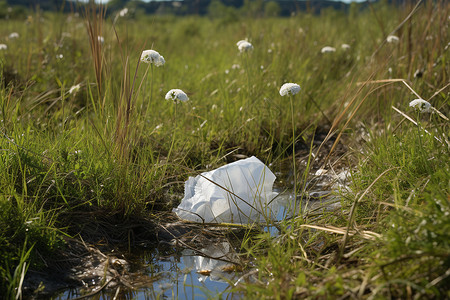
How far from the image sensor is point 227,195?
2.28 m

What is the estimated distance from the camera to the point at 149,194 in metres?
2.29

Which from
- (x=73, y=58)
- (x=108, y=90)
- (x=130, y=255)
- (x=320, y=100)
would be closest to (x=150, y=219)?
(x=130, y=255)

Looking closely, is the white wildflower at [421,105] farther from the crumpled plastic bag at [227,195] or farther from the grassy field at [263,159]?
the crumpled plastic bag at [227,195]

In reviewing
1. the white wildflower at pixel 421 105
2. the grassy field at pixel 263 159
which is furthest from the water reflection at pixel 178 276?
the white wildflower at pixel 421 105

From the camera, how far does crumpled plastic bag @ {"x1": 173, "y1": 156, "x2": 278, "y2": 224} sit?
2.30 metres

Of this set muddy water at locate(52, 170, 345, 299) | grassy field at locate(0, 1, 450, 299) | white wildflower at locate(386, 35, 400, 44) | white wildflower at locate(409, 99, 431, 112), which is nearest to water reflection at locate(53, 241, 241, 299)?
muddy water at locate(52, 170, 345, 299)

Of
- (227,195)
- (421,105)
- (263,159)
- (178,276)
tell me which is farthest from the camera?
(263,159)

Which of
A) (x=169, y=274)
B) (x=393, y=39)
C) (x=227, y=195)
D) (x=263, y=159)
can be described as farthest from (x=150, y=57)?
(x=393, y=39)

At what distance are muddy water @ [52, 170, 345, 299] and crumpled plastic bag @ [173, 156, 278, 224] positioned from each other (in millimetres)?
173

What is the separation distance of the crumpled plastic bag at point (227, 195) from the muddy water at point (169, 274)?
0.57 ft

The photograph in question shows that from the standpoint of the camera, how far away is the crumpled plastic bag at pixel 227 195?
2297mm

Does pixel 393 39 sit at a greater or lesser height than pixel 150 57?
lesser

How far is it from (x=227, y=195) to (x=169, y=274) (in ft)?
1.82

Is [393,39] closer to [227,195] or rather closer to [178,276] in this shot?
[227,195]
